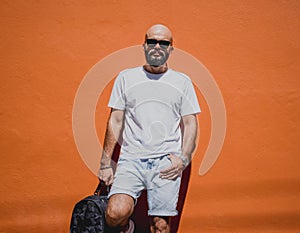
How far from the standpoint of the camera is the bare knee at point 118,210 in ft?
11.9

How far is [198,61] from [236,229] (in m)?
1.59

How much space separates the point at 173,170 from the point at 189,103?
1.97ft

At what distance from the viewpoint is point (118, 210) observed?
11.9 feet

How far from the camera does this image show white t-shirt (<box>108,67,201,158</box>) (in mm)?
3883

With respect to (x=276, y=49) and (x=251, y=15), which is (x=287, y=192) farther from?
(x=251, y=15)

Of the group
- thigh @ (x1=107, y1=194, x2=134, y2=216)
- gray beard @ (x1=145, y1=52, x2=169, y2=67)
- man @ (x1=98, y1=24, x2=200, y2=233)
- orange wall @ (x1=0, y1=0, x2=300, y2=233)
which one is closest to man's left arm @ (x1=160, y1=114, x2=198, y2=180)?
man @ (x1=98, y1=24, x2=200, y2=233)

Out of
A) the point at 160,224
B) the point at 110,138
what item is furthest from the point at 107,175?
the point at 160,224

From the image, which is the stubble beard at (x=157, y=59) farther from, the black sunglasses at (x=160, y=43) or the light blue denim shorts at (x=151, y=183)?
the light blue denim shorts at (x=151, y=183)

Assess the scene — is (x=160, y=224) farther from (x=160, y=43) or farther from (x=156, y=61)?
(x=160, y=43)

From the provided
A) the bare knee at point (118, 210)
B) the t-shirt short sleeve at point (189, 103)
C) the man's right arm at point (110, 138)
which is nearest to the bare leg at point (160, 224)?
the bare knee at point (118, 210)

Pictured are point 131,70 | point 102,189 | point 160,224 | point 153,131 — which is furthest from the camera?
point 102,189

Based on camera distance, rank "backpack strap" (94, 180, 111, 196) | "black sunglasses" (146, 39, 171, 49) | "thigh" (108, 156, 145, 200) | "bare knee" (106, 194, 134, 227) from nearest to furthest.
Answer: "bare knee" (106, 194, 134, 227), "thigh" (108, 156, 145, 200), "black sunglasses" (146, 39, 171, 49), "backpack strap" (94, 180, 111, 196)

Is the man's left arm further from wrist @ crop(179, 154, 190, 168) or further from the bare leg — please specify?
the bare leg

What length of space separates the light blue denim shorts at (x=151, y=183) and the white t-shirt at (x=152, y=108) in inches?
3.0
